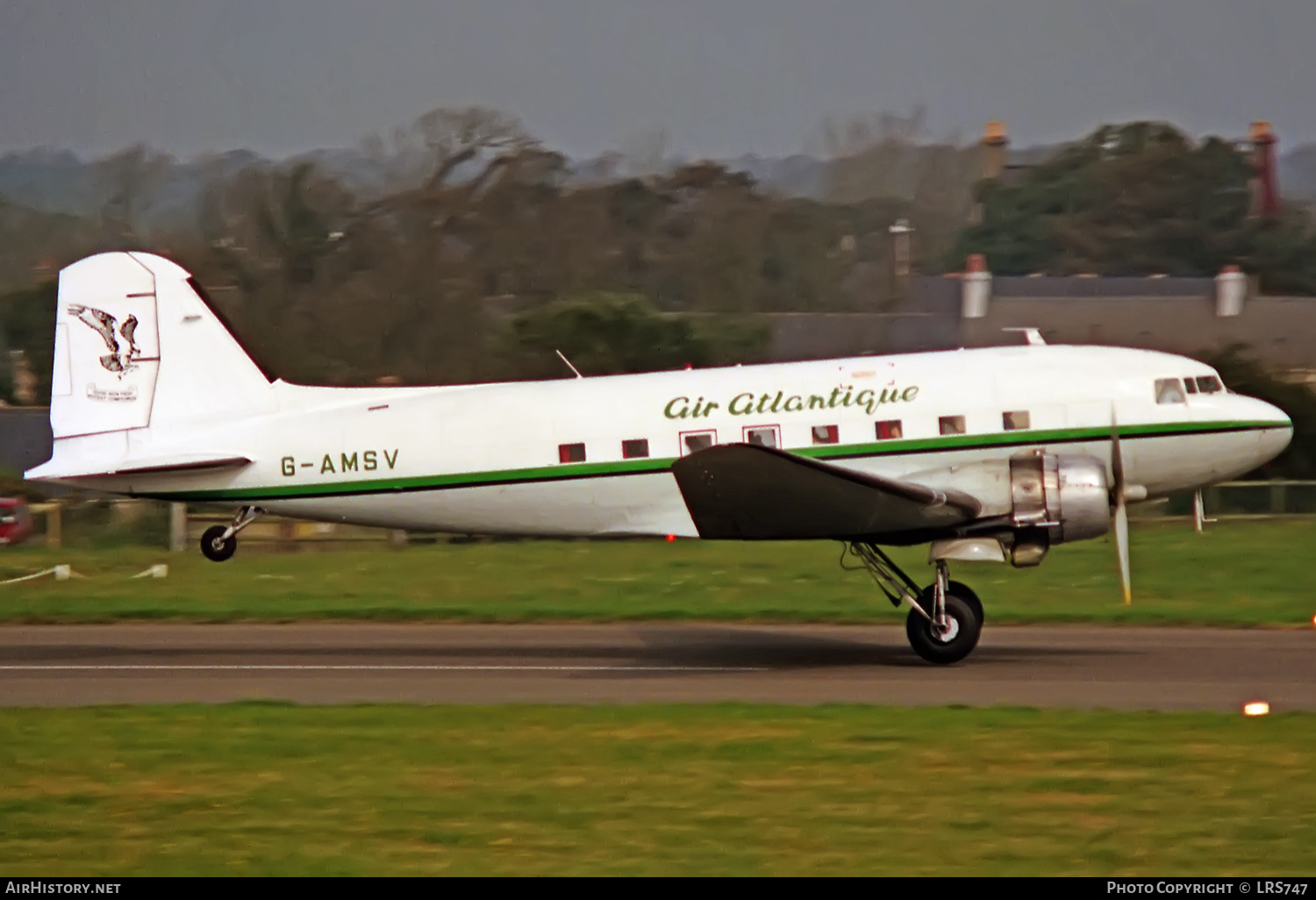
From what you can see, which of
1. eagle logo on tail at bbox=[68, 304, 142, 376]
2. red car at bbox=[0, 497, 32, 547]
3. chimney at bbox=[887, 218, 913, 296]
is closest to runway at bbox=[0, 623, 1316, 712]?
eagle logo on tail at bbox=[68, 304, 142, 376]

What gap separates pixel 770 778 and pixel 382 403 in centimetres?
776

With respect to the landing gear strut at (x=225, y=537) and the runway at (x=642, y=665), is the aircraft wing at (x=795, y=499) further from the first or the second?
the landing gear strut at (x=225, y=537)

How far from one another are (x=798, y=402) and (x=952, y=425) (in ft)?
5.03

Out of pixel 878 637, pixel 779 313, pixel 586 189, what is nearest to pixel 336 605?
pixel 878 637

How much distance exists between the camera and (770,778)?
11.5 m

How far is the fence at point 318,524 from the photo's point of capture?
29375mm

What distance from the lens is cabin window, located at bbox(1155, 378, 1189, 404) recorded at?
16969mm

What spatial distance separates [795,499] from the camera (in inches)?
621

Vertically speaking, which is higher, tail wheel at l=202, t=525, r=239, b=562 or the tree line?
the tree line

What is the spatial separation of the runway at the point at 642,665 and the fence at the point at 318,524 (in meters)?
8.67

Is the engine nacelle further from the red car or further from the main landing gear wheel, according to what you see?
the red car

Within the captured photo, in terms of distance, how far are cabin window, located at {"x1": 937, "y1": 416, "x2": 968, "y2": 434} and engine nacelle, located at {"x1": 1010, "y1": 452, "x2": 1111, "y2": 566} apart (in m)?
0.77

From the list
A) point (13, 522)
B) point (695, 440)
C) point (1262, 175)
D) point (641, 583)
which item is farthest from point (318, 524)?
point (1262, 175)

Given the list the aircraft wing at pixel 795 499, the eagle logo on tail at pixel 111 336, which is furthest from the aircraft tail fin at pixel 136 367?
the aircraft wing at pixel 795 499
